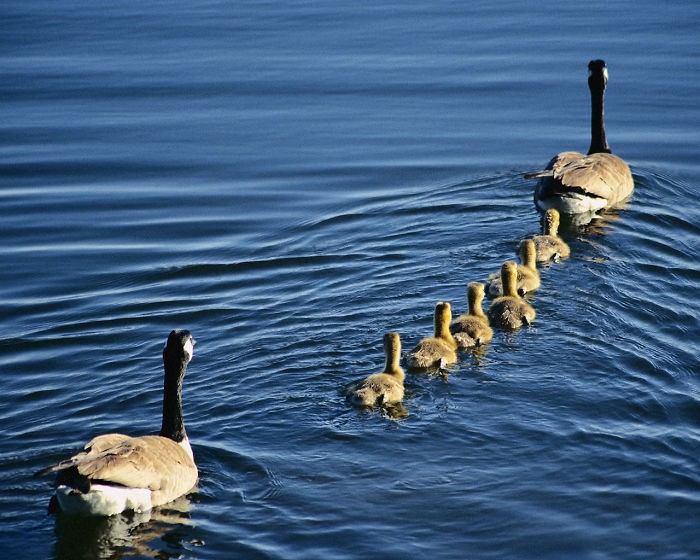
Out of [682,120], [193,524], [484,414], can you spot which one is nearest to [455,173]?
[682,120]

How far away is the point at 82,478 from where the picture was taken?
10.2 m

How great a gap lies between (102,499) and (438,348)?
4.52 metres

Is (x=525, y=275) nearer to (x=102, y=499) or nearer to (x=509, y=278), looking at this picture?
(x=509, y=278)

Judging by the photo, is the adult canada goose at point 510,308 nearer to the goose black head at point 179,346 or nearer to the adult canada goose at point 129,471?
the goose black head at point 179,346

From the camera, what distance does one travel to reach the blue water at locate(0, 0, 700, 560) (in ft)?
35.4

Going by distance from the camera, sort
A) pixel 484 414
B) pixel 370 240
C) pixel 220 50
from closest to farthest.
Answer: pixel 484 414
pixel 370 240
pixel 220 50

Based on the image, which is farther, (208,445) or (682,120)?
(682,120)

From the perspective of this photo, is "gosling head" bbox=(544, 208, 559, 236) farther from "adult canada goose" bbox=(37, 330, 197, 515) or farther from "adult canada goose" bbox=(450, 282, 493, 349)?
"adult canada goose" bbox=(37, 330, 197, 515)

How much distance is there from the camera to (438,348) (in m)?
13.4

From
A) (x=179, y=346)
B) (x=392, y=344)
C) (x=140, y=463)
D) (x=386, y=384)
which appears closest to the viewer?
(x=140, y=463)

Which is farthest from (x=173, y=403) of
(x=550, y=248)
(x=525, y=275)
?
(x=550, y=248)

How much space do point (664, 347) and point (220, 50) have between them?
61.2ft

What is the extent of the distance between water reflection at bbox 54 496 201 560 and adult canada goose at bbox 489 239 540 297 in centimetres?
599

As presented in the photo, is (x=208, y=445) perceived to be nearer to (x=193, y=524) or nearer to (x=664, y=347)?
(x=193, y=524)
